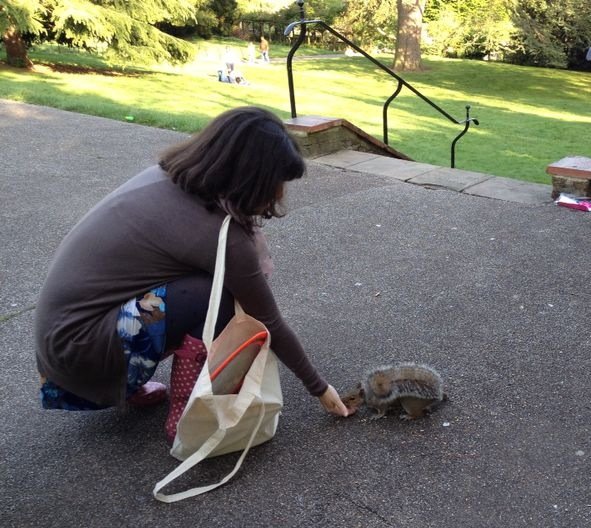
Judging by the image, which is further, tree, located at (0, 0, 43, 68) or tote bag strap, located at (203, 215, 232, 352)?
tree, located at (0, 0, 43, 68)

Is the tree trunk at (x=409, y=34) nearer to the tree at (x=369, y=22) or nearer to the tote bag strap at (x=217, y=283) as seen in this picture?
the tree at (x=369, y=22)

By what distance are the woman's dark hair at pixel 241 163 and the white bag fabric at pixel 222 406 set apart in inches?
3.4

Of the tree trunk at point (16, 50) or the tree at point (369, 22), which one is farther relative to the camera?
the tree at point (369, 22)

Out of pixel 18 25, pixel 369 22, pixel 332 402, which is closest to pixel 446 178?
pixel 332 402

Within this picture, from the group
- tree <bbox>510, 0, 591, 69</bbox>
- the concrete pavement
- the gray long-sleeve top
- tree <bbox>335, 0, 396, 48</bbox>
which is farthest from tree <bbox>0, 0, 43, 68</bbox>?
the gray long-sleeve top

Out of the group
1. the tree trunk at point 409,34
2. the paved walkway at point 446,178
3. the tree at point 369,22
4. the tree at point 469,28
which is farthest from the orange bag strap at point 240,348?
the tree at point 369,22

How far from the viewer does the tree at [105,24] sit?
15336 mm

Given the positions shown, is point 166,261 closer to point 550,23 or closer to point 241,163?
point 241,163

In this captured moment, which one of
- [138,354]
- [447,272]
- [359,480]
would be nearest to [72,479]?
[138,354]

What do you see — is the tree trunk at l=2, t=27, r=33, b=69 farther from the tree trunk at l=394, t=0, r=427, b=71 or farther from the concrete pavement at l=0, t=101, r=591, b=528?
the concrete pavement at l=0, t=101, r=591, b=528

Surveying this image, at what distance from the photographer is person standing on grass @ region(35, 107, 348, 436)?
1914 mm

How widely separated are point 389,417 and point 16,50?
1720cm

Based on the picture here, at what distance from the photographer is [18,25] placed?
15.0 metres

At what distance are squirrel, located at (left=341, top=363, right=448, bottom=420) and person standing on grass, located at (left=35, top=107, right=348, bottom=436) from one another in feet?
1.46
